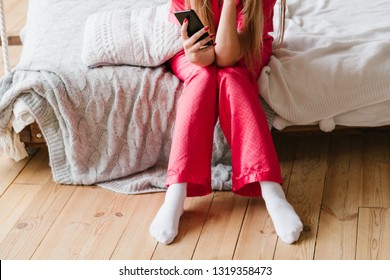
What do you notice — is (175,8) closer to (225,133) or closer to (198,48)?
(198,48)

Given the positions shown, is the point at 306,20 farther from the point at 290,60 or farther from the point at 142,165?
the point at 142,165

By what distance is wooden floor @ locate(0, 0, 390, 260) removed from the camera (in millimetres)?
1786

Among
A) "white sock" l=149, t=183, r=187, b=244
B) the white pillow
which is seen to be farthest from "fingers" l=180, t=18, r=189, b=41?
"white sock" l=149, t=183, r=187, b=244

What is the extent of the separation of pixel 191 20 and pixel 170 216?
1.60 feet

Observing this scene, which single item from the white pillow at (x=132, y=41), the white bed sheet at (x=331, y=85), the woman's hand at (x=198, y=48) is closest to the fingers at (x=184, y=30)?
the woman's hand at (x=198, y=48)

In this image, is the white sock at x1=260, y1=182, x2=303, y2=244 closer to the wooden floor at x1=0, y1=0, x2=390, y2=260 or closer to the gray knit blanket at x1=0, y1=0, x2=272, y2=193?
the wooden floor at x1=0, y1=0, x2=390, y2=260

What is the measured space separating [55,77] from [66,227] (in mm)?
419

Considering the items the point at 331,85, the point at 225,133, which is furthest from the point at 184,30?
the point at 331,85

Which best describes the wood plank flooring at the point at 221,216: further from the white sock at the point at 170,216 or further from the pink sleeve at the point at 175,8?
the pink sleeve at the point at 175,8

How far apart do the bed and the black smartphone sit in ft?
0.47

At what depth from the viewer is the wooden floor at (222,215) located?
1.79 meters

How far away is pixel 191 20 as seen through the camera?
6.14 ft

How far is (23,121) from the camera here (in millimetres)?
2029

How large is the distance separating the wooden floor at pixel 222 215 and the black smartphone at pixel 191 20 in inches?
17.0
